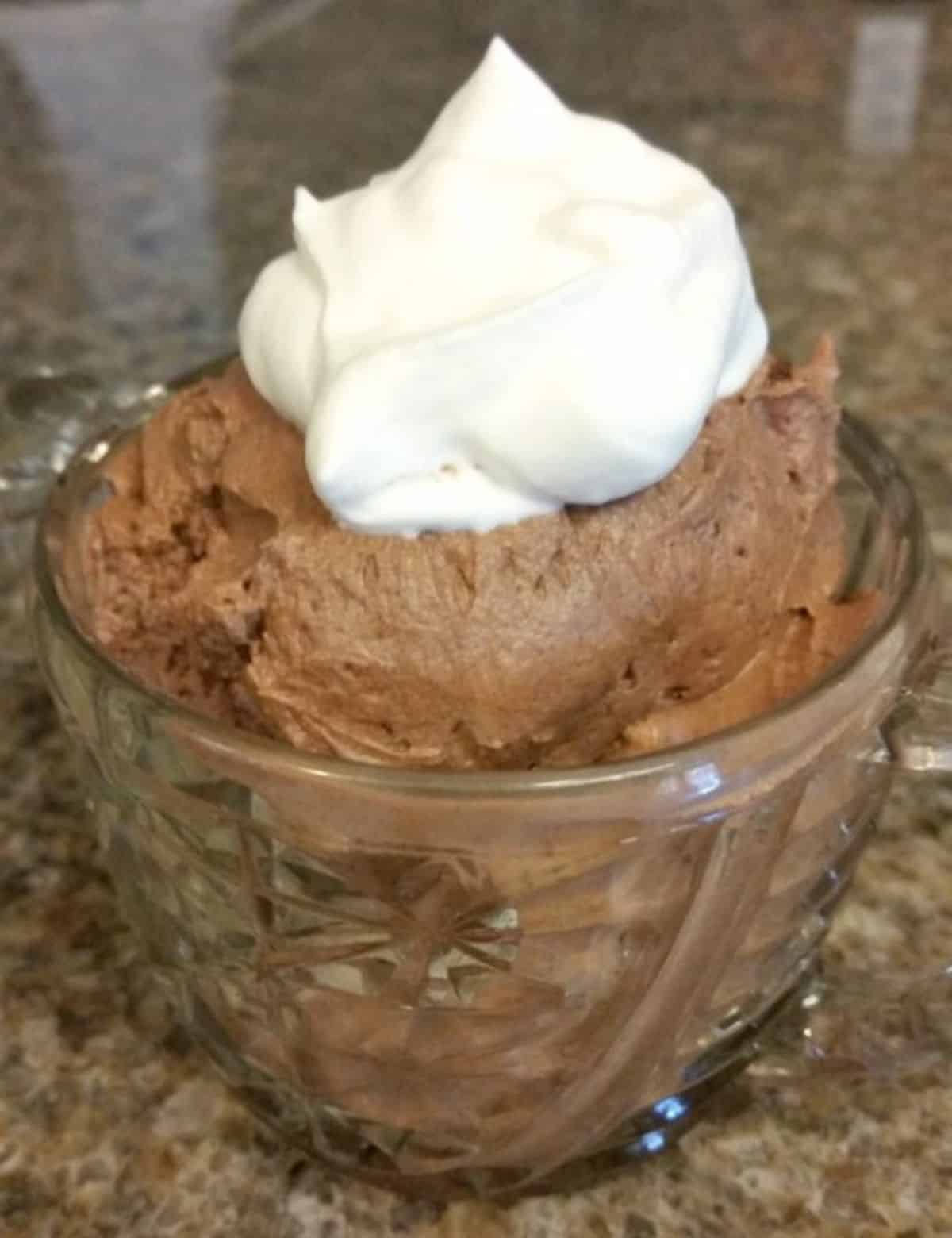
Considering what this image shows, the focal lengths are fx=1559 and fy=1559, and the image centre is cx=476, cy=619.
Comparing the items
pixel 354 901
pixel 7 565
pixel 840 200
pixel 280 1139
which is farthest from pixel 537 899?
pixel 840 200

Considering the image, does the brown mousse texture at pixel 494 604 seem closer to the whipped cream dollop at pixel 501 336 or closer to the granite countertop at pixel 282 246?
the whipped cream dollop at pixel 501 336

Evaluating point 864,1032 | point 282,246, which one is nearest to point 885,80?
point 282,246

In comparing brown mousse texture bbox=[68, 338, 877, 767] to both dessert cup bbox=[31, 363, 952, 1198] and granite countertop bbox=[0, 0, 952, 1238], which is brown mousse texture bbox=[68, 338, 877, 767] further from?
granite countertop bbox=[0, 0, 952, 1238]

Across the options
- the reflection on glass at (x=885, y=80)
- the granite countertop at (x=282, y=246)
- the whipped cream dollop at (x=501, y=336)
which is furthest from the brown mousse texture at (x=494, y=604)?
the reflection on glass at (x=885, y=80)

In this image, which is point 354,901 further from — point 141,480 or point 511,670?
point 141,480

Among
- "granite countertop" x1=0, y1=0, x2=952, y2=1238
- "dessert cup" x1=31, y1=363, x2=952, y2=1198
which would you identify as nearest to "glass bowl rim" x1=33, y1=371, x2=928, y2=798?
"dessert cup" x1=31, y1=363, x2=952, y2=1198

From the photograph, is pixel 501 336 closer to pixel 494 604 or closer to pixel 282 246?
pixel 494 604
